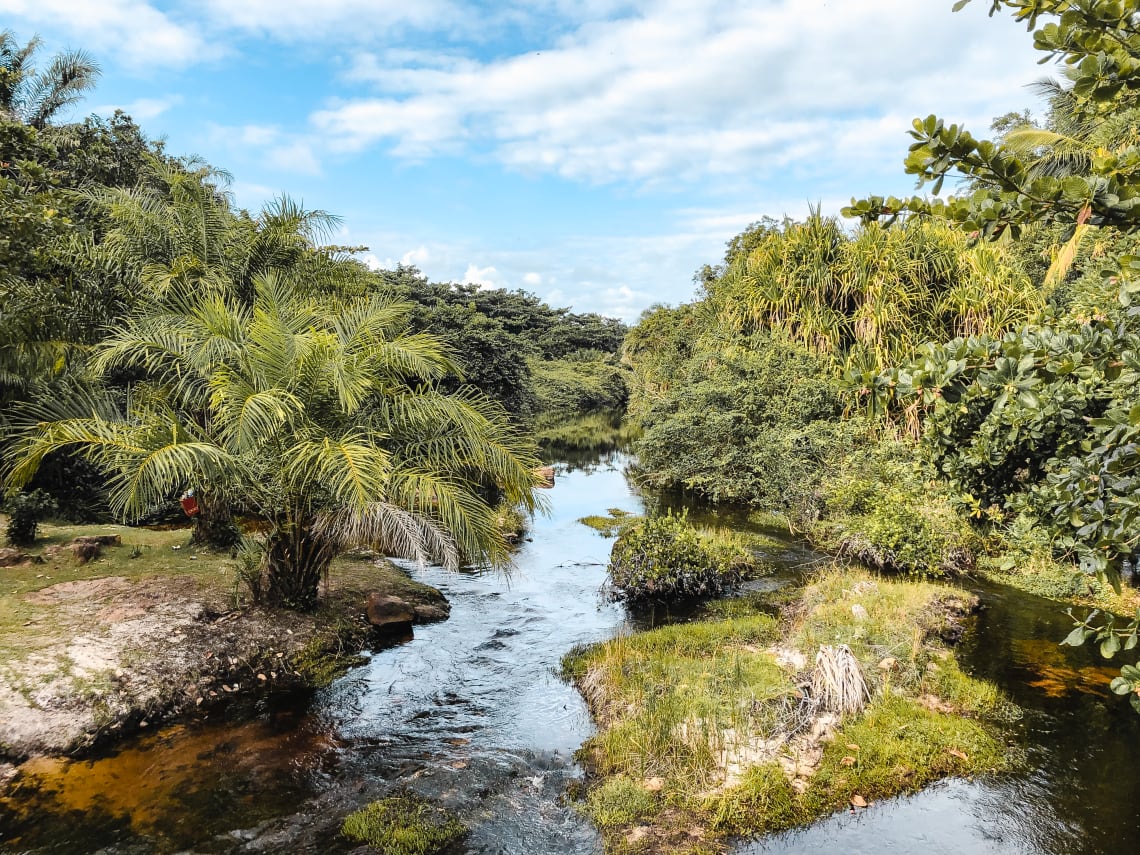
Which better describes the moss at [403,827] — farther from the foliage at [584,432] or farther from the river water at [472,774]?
the foliage at [584,432]

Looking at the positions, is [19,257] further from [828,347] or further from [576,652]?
[828,347]

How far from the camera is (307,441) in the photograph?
7.68 metres

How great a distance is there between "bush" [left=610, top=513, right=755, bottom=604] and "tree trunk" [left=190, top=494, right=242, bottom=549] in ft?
20.6

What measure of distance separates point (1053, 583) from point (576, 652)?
7774mm

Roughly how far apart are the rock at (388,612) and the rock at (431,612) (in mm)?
121

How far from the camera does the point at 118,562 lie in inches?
385

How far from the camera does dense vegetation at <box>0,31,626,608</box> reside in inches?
296

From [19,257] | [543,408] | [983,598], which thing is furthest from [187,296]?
[543,408]

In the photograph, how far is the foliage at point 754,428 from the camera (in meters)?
15.2

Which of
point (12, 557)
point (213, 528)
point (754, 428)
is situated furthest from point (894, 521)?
point (12, 557)

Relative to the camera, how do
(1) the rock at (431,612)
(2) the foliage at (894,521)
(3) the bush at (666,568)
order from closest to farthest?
(1) the rock at (431,612), (3) the bush at (666,568), (2) the foliage at (894,521)

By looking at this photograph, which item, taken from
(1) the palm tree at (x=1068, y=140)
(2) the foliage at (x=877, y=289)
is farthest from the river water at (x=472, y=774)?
(1) the palm tree at (x=1068, y=140)

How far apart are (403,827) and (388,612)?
188 inches

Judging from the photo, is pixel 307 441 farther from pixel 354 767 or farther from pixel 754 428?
pixel 754 428
